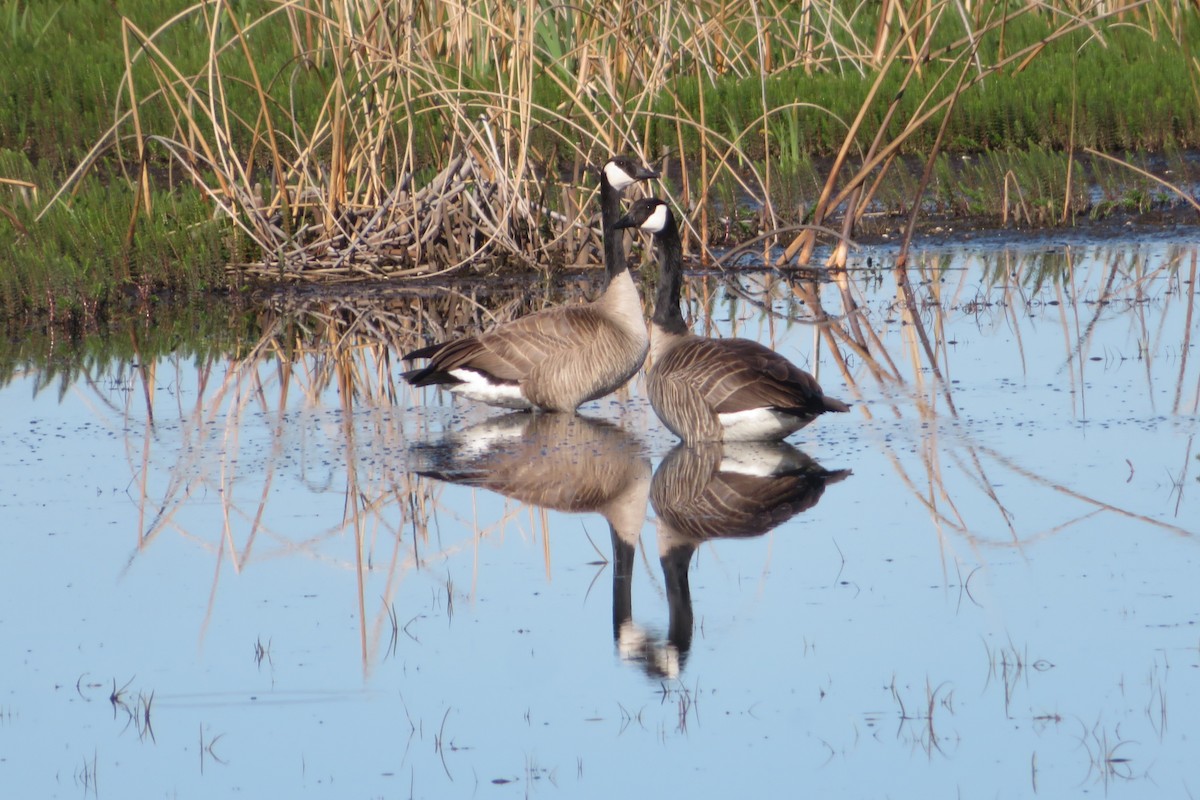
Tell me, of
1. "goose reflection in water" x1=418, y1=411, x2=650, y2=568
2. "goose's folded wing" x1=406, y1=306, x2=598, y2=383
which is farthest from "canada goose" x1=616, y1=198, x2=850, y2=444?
"goose's folded wing" x1=406, y1=306, x2=598, y2=383

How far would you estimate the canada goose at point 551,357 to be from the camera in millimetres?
8438

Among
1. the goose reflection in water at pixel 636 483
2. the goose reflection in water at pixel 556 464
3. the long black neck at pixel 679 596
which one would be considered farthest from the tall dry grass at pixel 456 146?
the long black neck at pixel 679 596

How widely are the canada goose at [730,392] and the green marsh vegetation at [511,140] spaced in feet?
11.6

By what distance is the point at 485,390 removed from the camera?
8.70 m

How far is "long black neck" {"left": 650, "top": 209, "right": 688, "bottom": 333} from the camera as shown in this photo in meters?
8.34

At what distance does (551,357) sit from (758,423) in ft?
4.72

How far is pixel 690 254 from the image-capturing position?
13.3m

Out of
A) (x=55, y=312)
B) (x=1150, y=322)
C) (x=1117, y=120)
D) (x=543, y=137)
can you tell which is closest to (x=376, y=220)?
(x=55, y=312)

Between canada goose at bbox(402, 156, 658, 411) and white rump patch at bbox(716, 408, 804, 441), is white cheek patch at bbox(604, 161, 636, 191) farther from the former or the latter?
white rump patch at bbox(716, 408, 804, 441)

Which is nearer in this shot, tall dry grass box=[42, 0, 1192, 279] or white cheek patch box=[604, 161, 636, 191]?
white cheek patch box=[604, 161, 636, 191]

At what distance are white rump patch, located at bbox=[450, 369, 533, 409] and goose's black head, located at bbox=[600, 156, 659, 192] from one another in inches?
60.7

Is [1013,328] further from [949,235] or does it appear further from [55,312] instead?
[55,312]

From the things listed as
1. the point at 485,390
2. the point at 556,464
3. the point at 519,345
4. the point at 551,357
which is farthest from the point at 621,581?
the point at 485,390

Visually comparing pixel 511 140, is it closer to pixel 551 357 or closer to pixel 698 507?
pixel 551 357
